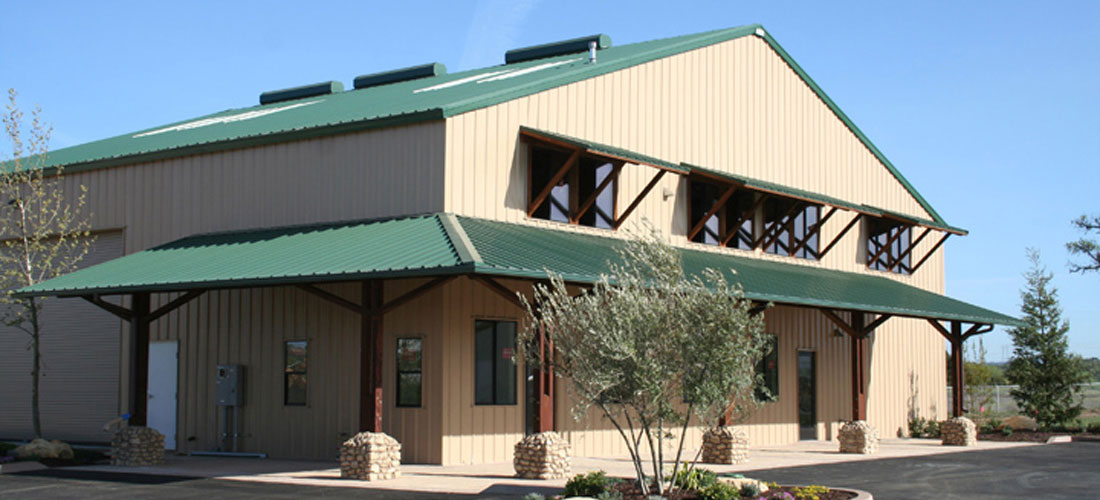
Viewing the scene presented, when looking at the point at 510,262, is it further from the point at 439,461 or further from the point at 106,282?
the point at 106,282

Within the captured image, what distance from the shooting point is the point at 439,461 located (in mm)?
19828

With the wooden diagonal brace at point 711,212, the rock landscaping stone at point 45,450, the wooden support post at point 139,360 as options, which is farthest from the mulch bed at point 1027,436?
the rock landscaping stone at point 45,450

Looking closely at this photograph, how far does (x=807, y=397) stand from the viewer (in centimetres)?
2916

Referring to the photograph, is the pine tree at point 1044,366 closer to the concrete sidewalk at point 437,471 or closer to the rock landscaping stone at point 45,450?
the concrete sidewalk at point 437,471

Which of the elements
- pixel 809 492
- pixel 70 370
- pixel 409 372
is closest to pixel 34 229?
pixel 70 370

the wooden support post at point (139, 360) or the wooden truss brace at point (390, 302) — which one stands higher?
the wooden truss brace at point (390, 302)

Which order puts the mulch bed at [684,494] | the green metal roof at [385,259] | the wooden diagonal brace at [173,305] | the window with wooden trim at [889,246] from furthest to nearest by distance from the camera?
the window with wooden trim at [889,246] → the wooden diagonal brace at [173,305] → the green metal roof at [385,259] → the mulch bed at [684,494]

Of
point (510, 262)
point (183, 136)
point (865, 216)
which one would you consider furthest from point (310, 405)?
point (865, 216)

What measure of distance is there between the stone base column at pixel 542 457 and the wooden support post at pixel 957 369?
594 inches

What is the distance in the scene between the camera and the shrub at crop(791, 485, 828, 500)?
47.0ft

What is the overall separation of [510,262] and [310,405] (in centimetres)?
635

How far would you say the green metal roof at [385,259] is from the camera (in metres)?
17.4

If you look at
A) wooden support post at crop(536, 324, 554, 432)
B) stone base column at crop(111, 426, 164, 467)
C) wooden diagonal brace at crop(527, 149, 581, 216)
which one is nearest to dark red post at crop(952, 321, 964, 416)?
wooden diagonal brace at crop(527, 149, 581, 216)

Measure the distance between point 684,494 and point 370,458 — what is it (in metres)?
5.37
